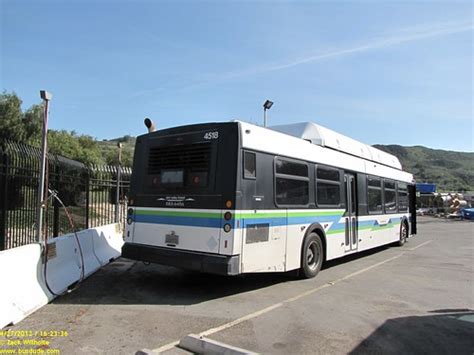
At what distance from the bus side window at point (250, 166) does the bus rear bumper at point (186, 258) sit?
1.39 metres

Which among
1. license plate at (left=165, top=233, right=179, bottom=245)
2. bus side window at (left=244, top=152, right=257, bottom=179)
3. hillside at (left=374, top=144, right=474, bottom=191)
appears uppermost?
hillside at (left=374, top=144, right=474, bottom=191)

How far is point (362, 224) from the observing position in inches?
463

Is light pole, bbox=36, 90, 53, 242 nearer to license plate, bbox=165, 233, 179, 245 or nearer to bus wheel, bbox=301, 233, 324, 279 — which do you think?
license plate, bbox=165, 233, 179, 245

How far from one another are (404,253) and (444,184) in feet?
387

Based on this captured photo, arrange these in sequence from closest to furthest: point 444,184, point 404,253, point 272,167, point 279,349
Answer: point 279,349 → point 272,167 → point 404,253 → point 444,184

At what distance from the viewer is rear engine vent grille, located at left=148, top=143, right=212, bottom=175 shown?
736cm

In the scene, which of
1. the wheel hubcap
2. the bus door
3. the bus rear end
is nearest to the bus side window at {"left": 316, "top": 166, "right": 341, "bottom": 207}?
the bus door

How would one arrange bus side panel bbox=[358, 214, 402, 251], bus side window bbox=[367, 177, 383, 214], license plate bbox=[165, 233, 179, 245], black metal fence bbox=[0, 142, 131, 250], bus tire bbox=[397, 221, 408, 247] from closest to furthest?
black metal fence bbox=[0, 142, 131, 250], license plate bbox=[165, 233, 179, 245], bus side panel bbox=[358, 214, 402, 251], bus side window bbox=[367, 177, 383, 214], bus tire bbox=[397, 221, 408, 247]

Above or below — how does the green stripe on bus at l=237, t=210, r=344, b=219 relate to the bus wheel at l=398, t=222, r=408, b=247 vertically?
above

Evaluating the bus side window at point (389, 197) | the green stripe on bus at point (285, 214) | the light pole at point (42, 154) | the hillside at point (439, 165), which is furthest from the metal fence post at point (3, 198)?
the hillside at point (439, 165)

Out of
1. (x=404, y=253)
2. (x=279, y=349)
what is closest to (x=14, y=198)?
(x=279, y=349)

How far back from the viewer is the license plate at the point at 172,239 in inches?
293

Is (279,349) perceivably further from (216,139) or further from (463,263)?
(463,263)

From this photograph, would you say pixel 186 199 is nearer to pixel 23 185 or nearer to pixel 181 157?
pixel 181 157
